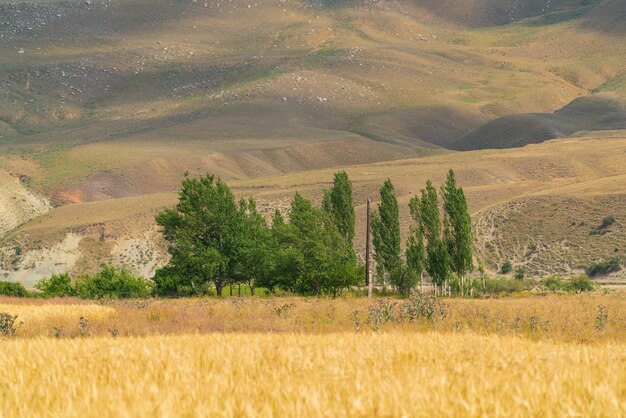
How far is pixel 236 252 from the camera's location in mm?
61094

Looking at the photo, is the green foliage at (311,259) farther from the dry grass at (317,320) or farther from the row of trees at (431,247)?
the dry grass at (317,320)

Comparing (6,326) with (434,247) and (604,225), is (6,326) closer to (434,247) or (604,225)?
(434,247)

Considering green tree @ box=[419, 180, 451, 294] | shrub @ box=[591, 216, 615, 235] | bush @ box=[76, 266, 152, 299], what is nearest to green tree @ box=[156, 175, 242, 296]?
bush @ box=[76, 266, 152, 299]

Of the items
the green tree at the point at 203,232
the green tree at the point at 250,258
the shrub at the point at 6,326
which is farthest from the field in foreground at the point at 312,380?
the green tree at the point at 250,258

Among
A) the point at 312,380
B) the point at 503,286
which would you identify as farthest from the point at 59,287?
the point at 312,380

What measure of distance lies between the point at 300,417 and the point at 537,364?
5.01 metres

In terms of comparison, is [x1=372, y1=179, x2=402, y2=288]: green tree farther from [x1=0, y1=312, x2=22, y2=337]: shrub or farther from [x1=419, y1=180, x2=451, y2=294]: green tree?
[x1=0, y1=312, x2=22, y2=337]: shrub

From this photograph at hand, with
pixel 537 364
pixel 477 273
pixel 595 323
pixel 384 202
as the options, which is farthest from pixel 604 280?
pixel 537 364

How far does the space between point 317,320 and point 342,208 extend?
136 feet

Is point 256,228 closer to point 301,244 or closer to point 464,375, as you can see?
point 301,244

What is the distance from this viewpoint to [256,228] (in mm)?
67562

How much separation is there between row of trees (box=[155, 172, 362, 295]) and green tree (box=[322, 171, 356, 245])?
276 inches

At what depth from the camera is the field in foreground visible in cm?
837

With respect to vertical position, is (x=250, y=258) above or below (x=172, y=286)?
above
